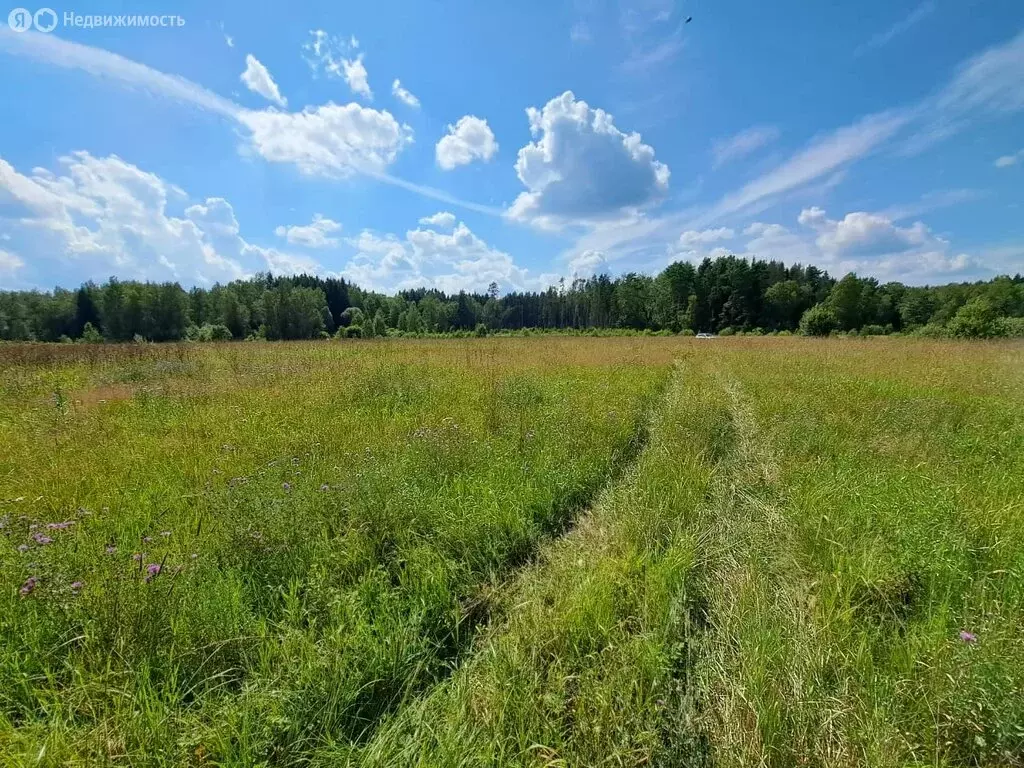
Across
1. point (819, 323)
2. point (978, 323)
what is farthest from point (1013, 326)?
point (819, 323)

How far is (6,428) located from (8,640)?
547 cm

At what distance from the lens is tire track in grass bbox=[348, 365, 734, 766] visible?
1.93 meters

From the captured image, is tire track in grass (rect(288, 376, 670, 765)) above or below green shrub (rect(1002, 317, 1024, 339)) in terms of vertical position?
below

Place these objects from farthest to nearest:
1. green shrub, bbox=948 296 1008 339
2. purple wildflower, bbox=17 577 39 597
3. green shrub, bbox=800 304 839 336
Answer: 1. green shrub, bbox=800 304 839 336
2. green shrub, bbox=948 296 1008 339
3. purple wildflower, bbox=17 577 39 597

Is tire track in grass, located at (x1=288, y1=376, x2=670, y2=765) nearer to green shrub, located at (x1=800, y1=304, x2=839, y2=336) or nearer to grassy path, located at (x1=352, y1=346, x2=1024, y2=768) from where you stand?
grassy path, located at (x1=352, y1=346, x2=1024, y2=768)

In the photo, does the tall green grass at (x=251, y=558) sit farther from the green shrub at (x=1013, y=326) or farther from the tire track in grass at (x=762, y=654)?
the green shrub at (x=1013, y=326)

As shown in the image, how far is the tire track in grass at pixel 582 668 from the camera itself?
1932 millimetres

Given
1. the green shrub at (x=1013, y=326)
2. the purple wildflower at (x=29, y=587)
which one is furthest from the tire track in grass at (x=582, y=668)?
the green shrub at (x=1013, y=326)

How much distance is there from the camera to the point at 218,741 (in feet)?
5.89

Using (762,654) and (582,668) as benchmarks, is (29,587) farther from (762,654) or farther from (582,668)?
(762,654)

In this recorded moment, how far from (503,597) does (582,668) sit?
Answer: 2.48 ft

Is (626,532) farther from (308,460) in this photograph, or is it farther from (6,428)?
(6,428)

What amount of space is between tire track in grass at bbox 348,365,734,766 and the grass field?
0.05ft

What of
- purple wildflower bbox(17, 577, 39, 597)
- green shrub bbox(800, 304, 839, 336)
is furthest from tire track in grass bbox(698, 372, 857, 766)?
green shrub bbox(800, 304, 839, 336)
